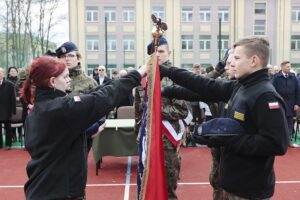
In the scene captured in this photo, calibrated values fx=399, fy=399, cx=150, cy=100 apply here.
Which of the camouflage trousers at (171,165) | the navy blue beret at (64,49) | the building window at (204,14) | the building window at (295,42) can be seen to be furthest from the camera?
the building window at (204,14)

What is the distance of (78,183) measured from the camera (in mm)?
2480

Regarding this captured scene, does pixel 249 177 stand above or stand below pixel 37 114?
below

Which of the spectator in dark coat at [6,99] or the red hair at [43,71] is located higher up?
the red hair at [43,71]

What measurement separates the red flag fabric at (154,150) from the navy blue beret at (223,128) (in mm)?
501

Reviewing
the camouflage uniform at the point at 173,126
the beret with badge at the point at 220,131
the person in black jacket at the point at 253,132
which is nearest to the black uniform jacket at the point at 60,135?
the beret with badge at the point at 220,131

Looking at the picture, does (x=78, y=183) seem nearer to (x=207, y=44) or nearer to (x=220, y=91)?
(x=220, y=91)

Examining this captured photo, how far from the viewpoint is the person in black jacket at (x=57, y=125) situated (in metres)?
2.34

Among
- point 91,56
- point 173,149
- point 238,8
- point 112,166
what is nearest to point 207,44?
point 238,8

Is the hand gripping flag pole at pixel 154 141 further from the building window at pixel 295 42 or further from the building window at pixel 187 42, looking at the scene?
the building window at pixel 295 42

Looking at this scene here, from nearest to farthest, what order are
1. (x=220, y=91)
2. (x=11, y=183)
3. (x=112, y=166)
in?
(x=220, y=91) → (x=11, y=183) → (x=112, y=166)

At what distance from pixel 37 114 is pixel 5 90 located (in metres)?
6.90

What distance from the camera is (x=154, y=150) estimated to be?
2852 mm

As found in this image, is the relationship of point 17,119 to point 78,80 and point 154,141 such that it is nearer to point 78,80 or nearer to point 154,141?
point 78,80

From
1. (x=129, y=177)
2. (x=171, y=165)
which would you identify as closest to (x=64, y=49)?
(x=171, y=165)
